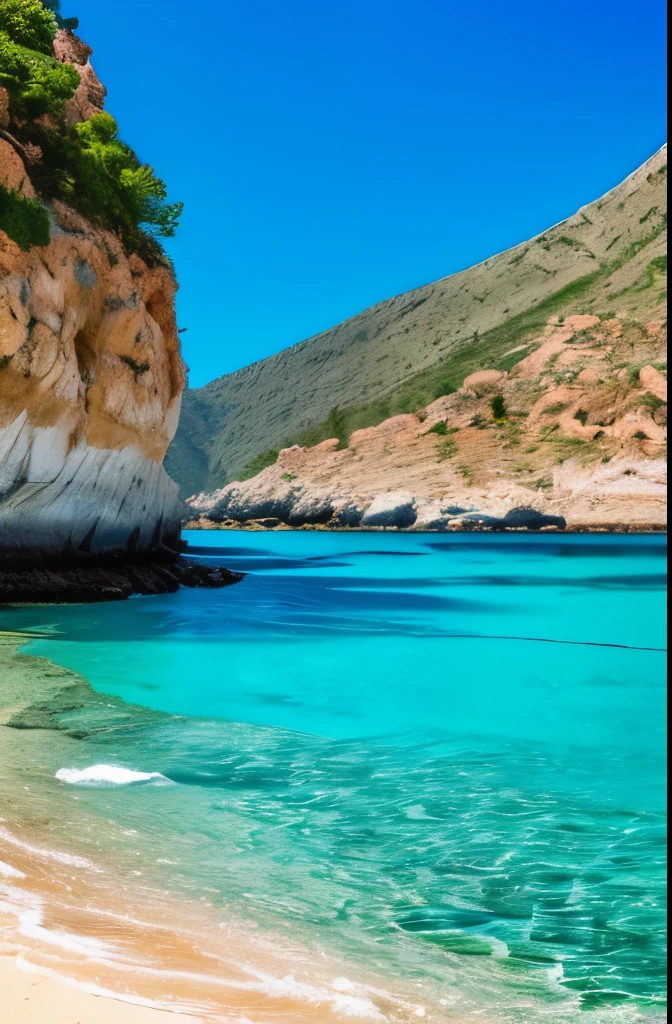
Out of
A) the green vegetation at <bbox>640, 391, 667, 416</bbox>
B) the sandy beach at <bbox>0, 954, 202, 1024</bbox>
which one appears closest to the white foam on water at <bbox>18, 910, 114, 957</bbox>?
the sandy beach at <bbox>0, 954, 202, 1024</bbox>

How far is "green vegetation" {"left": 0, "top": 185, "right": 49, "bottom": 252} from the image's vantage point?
52.7 ft

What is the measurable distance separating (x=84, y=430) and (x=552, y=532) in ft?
152

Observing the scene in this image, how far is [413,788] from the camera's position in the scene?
21.2 feet

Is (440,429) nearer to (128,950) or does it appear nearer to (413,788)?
(413,788)

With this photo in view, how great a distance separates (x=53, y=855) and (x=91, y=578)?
614 inches

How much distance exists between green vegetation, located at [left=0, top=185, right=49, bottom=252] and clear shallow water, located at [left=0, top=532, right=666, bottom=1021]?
7.40m

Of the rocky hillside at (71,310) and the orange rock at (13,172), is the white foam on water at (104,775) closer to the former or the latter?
the rocky hillside at (71,310)

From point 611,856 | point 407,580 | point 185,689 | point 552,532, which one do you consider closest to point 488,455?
point 552,532

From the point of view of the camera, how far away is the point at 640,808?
240 inches

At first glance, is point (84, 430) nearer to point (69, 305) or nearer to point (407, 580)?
point (69, 305)

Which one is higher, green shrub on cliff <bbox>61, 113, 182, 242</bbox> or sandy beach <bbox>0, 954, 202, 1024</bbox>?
green shrub on cliff <bbox>61, 113, 182, 242</bbox>

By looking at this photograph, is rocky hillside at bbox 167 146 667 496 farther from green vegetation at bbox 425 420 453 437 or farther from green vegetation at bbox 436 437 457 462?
green vegetation at bbox 436 437 457 462

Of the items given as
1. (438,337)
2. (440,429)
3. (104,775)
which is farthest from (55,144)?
(438,337)

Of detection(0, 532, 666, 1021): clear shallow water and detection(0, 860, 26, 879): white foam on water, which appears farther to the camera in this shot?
detection(0, 860, 26, 879): white foam on water
